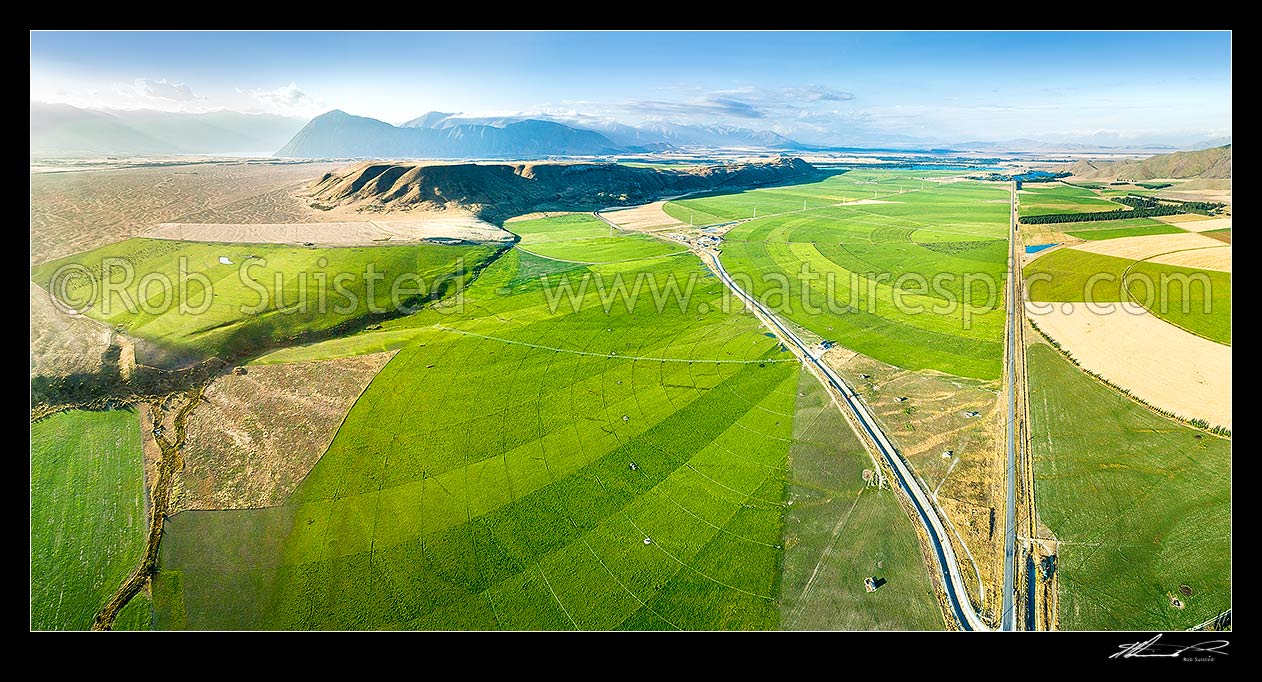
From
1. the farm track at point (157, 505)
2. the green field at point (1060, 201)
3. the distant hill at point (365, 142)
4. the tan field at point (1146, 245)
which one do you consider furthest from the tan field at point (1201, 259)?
the distant hill at point (365, 142)

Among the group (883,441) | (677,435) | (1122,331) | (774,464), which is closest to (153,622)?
(677,435)

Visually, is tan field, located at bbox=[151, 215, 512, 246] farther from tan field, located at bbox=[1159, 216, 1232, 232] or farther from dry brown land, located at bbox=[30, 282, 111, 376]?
tan field, located at bbox=[1159, 216, 1232, 232]

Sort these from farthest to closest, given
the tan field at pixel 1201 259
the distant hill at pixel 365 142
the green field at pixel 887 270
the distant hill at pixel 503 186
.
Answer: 1. the distant hill at pixel 365 142
2. the distant hill at pixel 503 186
3. the tan field at pixel 1201 259
4. the green field at pixel 887 270

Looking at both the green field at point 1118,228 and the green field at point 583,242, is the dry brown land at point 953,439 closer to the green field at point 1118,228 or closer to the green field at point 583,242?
the green field at point 583,242

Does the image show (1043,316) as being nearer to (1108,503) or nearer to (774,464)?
(1108,503)

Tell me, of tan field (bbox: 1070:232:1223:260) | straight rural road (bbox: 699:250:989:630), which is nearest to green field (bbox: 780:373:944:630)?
straight rural road (bbox: 699:250:989:630)
